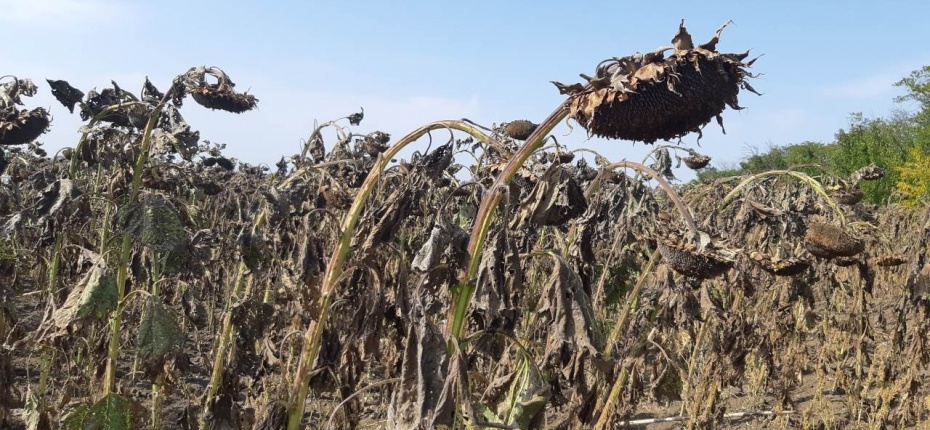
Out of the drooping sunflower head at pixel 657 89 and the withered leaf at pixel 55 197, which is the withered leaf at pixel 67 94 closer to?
the withered leaf at pixel 55 197

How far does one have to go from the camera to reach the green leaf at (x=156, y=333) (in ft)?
9.07

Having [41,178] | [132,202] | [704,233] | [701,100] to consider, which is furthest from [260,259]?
[701,100]

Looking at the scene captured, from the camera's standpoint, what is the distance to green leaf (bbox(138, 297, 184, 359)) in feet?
9.07

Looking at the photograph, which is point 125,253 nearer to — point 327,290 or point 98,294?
point 98,294

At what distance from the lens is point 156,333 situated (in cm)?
279

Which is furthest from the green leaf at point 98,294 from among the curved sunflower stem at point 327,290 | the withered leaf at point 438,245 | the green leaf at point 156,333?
the withered leaf at point 438,245

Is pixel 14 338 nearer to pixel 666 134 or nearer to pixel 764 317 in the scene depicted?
pixel 666 134

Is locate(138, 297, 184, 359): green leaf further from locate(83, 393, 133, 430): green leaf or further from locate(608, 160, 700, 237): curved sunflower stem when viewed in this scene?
locate(608, 160, 700, 237): curved sunflower stem

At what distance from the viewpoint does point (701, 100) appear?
1851 millimetres

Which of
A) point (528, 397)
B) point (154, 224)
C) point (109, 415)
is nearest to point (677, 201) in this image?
point (528, 397)

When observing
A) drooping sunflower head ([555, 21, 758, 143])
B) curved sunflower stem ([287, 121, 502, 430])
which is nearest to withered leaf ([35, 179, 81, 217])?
curved sunflower stem ([287, 121, 502, 430])

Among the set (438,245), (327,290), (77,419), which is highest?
(438,245)

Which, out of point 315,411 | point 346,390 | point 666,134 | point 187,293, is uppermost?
point 666,134

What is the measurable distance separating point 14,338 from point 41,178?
84 cm
